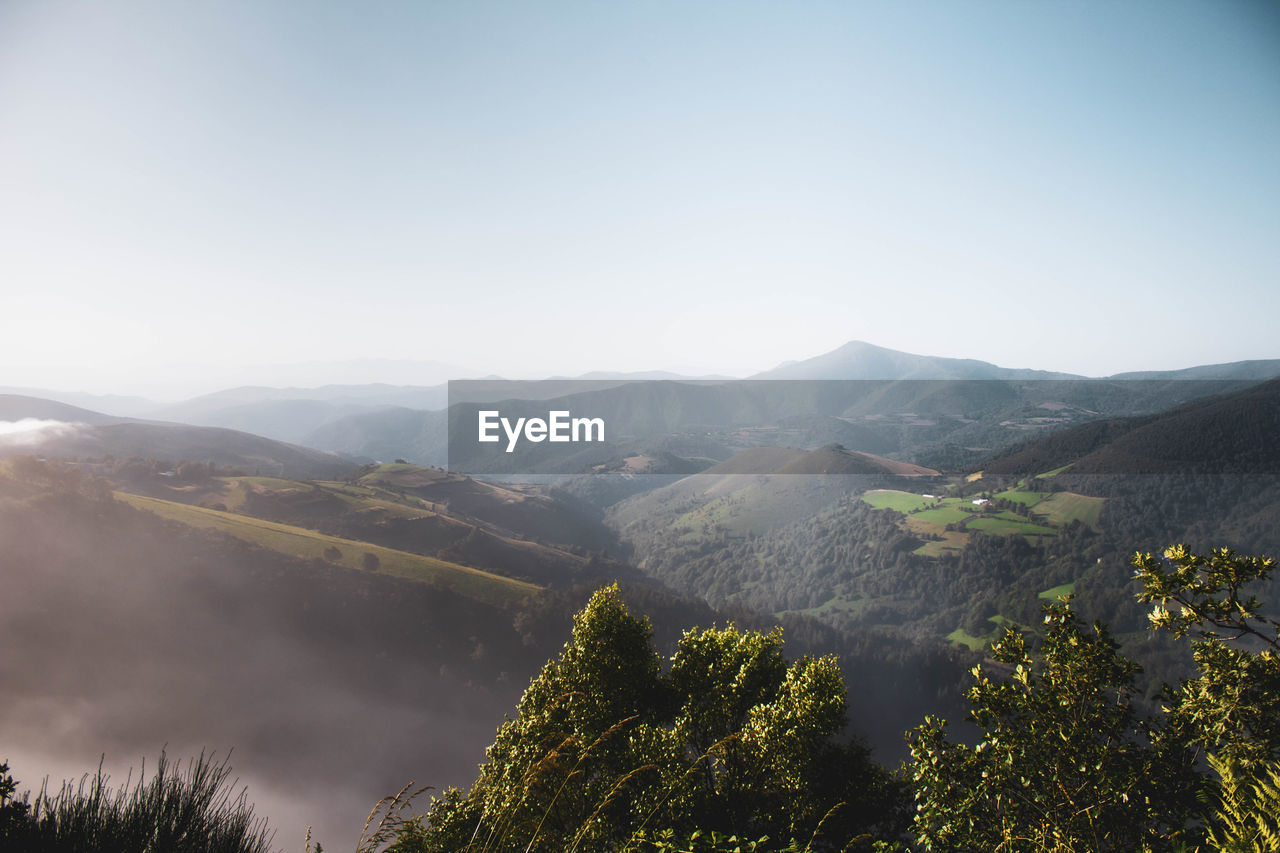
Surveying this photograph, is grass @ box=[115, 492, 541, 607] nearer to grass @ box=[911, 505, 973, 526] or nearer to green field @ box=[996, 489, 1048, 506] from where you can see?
grass @ box=[911, 505, 973, 526]

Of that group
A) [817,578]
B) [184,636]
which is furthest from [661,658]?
[817,578]

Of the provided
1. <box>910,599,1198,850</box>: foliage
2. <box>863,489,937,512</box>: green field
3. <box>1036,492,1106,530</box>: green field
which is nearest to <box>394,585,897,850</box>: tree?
<box>910,599,1198,850</box>: foliage

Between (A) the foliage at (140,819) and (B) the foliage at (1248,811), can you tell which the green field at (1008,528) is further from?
(A) the foliage at (140,819)

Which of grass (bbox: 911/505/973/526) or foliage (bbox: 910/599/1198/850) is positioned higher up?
foliage (bbox: 910/599/1198/850)

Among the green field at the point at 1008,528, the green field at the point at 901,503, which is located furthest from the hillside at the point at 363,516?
the green field at the point at 1008,528

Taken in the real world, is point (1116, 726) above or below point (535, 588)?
above

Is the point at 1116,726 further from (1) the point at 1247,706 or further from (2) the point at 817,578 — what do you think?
(2) the point at 817,578
